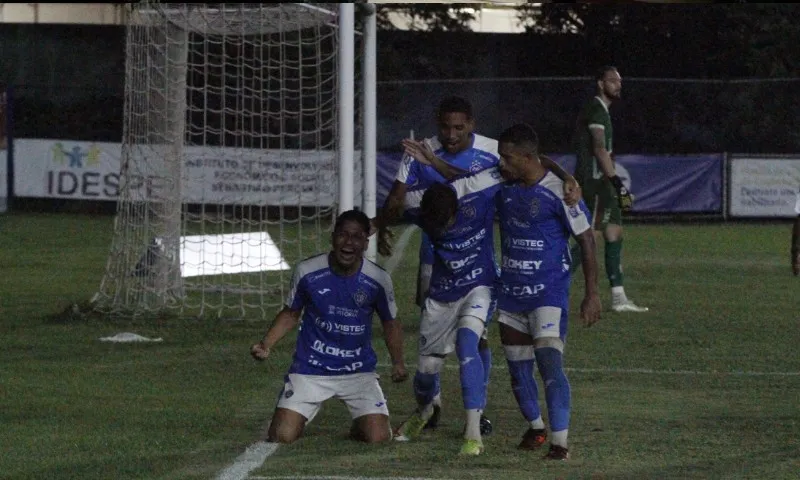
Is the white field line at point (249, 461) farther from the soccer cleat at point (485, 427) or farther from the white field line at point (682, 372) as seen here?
the white field line at point (682, 372)

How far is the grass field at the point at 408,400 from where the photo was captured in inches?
287

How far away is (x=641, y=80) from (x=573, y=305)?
15071 millimetres

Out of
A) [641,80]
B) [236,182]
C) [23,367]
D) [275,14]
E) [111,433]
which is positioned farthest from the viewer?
[641,80]

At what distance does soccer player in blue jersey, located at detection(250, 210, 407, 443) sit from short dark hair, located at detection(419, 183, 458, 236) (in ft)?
1.11

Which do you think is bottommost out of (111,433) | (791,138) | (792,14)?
(111,433)

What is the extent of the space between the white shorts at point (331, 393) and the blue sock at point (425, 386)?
201 mm

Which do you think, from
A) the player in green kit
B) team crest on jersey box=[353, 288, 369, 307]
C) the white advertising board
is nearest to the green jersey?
the player in green kit

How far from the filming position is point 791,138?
29.5 meters

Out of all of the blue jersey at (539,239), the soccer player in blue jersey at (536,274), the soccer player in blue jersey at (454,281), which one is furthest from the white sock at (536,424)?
the blue jersey at (539,239)

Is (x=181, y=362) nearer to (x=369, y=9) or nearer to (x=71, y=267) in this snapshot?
(x=369, y=9)

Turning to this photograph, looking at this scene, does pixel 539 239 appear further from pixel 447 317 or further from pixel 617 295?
pixel 617 295

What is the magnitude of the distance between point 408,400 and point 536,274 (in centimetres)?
211

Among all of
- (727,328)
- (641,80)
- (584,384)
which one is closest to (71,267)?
(727,328)

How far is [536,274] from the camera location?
7.50 meters
